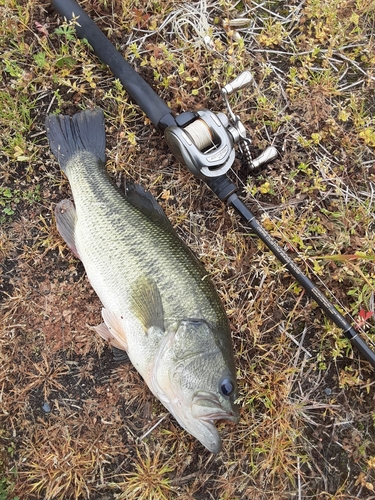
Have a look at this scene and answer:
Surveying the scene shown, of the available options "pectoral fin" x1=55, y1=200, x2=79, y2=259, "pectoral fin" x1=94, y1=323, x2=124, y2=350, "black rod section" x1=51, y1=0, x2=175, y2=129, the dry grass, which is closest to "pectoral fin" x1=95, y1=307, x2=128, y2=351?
"pectoral fin" x1=94, y1=323, x2=124, y2=350

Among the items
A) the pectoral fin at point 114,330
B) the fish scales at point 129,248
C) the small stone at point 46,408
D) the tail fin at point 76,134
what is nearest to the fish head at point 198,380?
the fish scales at point 129,248

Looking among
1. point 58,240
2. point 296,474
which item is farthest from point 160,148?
point 296,474

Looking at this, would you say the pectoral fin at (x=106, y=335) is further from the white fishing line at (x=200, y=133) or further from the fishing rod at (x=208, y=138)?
the white fishing line at (x=200, y=133)

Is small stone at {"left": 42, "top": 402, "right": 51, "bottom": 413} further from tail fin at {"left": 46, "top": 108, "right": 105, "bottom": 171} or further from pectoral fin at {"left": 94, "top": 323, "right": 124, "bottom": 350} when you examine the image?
tail fin at {"left": 46, "top": 108, "right": 105, "bottom": 171}

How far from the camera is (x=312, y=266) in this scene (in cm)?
347

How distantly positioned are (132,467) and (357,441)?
5.56 ft

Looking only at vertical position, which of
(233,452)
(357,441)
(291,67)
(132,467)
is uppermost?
(291,67)

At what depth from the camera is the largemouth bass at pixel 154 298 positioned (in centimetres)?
271

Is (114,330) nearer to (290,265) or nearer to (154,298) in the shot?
(154,298)

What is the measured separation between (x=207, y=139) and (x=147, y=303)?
1206 mm

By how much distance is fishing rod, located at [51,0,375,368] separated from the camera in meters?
3.00

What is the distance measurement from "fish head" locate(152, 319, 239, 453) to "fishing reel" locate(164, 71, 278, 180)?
106 cm

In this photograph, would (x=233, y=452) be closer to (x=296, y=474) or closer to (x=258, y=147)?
(x=296, y=474)

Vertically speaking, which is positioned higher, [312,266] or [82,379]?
[82,379]
